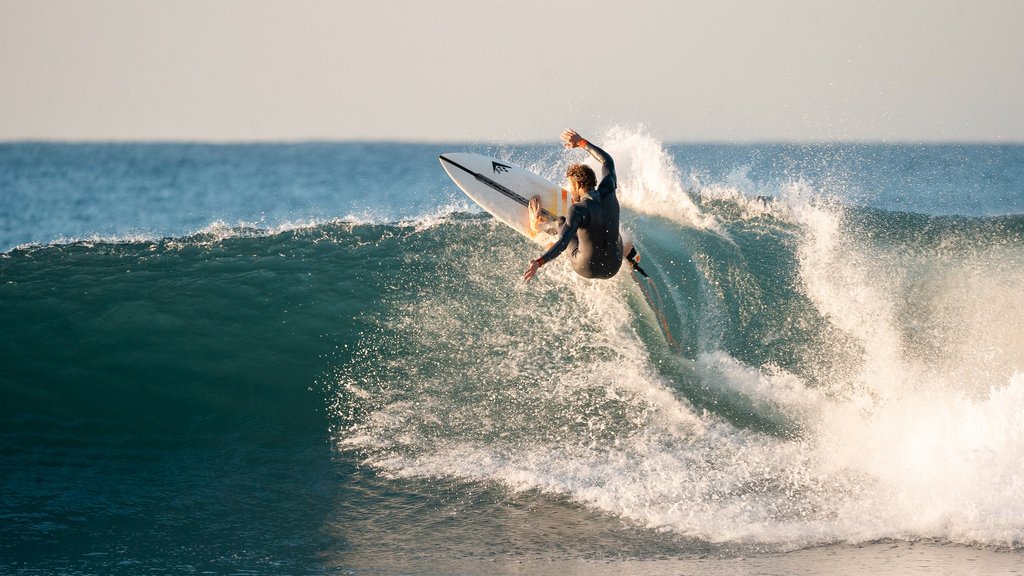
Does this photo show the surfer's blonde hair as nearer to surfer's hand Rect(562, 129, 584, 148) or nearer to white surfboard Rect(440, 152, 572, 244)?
surfer's hand Rect(562, 129, 584, 148)

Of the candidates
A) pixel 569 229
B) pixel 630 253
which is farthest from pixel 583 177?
pixel 630 253

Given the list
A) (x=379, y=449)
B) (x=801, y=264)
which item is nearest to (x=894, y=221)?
(x=801, y=264)

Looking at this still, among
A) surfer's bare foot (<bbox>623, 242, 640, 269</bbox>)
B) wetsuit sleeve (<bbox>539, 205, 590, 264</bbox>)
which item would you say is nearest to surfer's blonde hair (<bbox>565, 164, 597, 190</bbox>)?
wetsuit sleeve (<bbox>539, 205, 590, 264</bbox>)

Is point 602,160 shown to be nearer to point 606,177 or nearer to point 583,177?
point 606,177

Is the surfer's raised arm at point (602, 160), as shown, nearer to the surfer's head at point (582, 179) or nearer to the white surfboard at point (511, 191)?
the surfer's head at point (582, 179)

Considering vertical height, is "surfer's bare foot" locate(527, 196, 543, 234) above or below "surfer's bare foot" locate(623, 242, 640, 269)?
above

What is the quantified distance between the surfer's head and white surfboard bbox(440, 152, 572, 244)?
145 cm

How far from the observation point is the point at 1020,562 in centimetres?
468

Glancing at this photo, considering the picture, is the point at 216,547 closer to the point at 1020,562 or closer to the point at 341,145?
the point at 1020,562

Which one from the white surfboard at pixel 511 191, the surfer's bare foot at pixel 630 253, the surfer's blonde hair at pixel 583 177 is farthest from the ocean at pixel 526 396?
the surfer's blonde hair at pixel 583 177

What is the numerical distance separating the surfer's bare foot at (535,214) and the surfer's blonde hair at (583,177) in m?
1.47

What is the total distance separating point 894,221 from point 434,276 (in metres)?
5.44

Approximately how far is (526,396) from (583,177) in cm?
186

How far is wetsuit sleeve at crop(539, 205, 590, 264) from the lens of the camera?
593 centimetres
